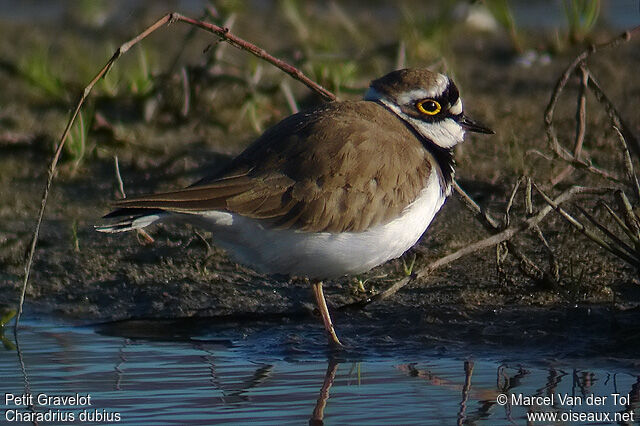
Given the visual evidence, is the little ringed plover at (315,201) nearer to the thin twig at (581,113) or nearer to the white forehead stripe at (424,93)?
the white forehead stripe at (424,93)

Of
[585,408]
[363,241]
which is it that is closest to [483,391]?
[585,408]

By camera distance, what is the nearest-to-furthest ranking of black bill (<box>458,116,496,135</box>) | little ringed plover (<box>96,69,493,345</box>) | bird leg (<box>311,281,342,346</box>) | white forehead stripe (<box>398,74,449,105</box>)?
little ringed plover (<box>96,69,493,345</box>)
bird leg (<box>311,281,342,346</box>)
white forehead stripe (<box>398,74,449,105</box>)
black bill (<box>458,116,496,135</box>)

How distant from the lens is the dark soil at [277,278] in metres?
5.66

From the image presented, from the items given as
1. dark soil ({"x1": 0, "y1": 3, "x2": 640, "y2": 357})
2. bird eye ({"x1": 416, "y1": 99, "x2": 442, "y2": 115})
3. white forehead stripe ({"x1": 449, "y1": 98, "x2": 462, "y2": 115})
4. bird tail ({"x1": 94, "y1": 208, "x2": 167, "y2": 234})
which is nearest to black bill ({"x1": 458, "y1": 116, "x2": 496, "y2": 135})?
white forehead stripe ({"x1": 449, "y1": 98, "x2": 462, "y2": 115})

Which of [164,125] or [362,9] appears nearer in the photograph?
[164,125]

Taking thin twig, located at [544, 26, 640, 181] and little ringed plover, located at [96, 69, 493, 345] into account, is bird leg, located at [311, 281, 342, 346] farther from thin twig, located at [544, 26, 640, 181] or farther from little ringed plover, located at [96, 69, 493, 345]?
thin twig, located at [544, 26, 640, 181]

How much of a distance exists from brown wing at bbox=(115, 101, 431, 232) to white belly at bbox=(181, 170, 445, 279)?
0.04 metres

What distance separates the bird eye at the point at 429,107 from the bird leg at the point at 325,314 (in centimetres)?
108

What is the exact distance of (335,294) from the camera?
623 centimetres

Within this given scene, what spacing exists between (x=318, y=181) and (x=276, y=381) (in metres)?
0.96

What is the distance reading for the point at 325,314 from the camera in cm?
553

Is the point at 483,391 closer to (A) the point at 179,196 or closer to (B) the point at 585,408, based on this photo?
(B) the point at 585,408

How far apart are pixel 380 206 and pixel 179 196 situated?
940 millimetres

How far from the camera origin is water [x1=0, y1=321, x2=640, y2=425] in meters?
4.46
